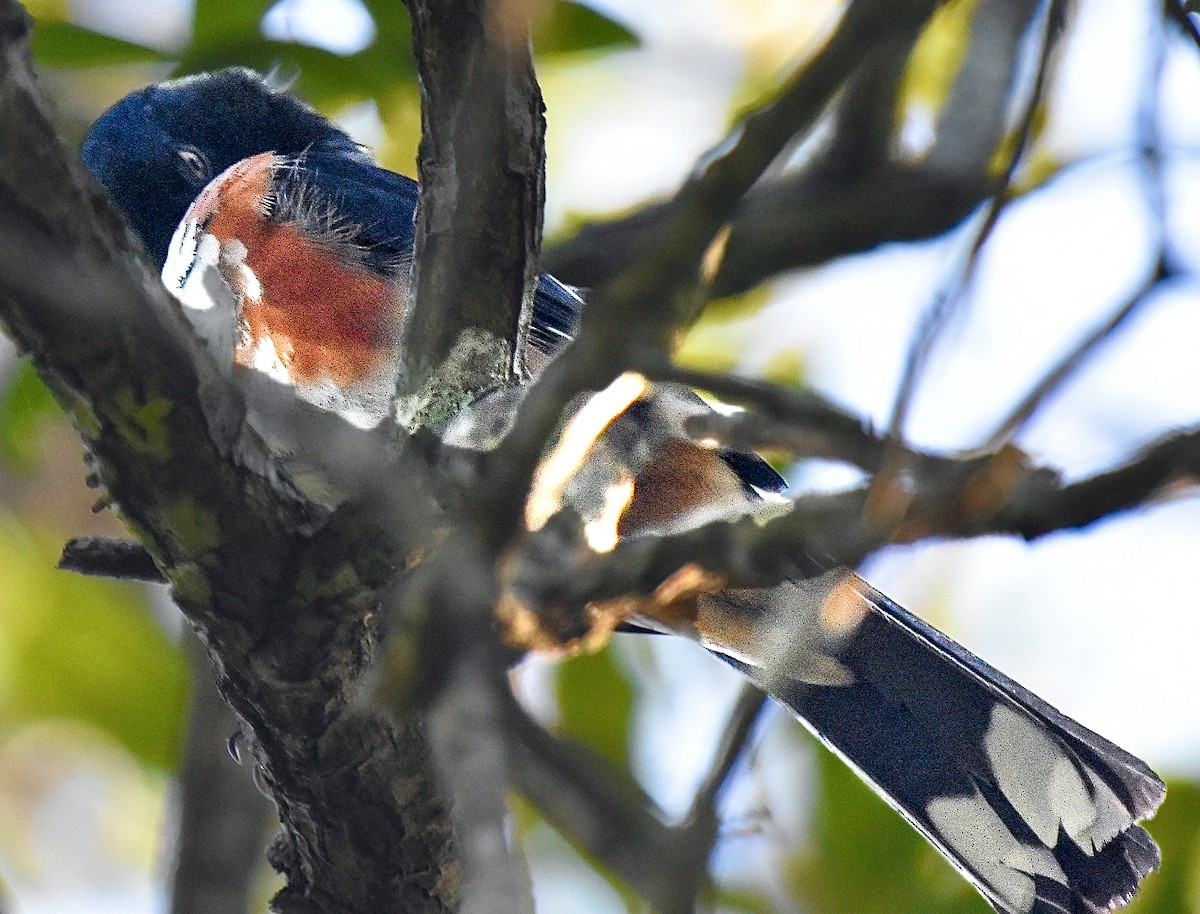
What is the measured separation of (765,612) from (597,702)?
0.73m

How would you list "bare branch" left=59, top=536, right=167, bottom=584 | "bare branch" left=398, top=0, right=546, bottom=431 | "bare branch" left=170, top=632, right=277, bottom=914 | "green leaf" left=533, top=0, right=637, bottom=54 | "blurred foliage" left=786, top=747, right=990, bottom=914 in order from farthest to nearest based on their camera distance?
1. "green leaf" left=533, top=0, right=637, bottom=54
2. "blurred foliage" left=786, top=747, right=990, bottom=914
3. "bare branch" left=170, top=632, right=277, bottom=914
4. "bare branch" left=59, top=536, right=167, bottom=584
5. "bare branch" left=398, top=0, right=546, bottom=431

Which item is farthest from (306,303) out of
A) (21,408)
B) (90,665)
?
(90,665)

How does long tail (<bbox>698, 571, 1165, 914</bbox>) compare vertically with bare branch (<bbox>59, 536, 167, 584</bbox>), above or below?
below

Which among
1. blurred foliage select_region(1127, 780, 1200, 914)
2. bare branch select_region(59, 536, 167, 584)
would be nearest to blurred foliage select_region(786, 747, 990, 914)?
blurred foliage select_region(1127, 780, 1200, 914)

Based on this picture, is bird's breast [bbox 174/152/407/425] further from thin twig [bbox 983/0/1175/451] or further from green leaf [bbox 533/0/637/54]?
thin twig [bbox 983/0/1175/451]

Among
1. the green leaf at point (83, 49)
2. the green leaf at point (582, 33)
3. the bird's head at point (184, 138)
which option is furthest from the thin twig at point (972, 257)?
the bird's head at point (184, 138)

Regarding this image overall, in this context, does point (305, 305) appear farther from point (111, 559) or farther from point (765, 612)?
point (765, 612)

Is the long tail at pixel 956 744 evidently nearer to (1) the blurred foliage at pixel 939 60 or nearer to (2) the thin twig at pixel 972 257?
(2) the thin twig at pixel 972 257

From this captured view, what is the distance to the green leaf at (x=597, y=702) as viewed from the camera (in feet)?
11.1

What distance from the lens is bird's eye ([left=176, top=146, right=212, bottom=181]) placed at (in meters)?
3.79

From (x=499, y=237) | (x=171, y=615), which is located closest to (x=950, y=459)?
(x=499, y=237)

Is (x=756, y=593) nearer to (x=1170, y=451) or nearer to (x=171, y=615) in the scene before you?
(x=1170, y=451)

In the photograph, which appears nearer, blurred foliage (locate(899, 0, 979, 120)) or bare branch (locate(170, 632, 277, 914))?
bare branch (locate(170, 632, 277, 914))

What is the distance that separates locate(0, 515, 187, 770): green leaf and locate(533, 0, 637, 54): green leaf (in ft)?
6.26
